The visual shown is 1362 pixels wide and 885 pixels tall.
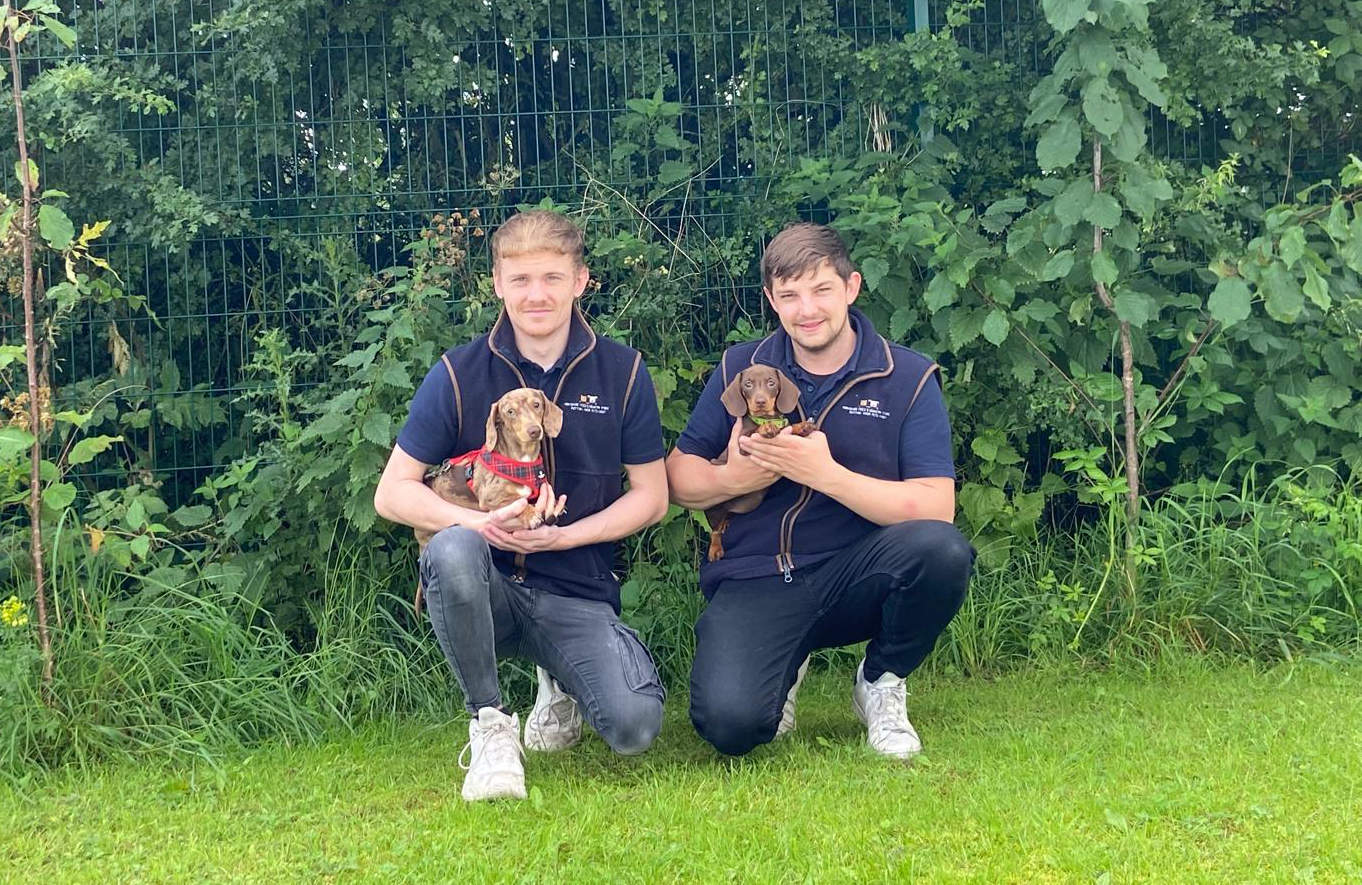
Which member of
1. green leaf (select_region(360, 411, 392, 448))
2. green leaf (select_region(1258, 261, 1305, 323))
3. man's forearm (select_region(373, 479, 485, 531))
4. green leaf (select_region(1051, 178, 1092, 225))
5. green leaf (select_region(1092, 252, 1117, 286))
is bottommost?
man's forearm (select_region(373, 479, 485, 531))

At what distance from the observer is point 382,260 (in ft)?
16.9

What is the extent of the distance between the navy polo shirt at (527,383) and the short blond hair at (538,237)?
240mm

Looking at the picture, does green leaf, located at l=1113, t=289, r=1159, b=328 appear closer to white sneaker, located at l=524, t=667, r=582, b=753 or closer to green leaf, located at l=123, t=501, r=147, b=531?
white sneaker, located at l=524, t=667, r=582, b=753

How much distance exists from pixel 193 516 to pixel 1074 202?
10.9 feet

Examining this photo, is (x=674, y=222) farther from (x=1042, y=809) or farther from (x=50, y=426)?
(x=1042, y=809)

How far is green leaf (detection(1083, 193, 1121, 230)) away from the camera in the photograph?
4344mm

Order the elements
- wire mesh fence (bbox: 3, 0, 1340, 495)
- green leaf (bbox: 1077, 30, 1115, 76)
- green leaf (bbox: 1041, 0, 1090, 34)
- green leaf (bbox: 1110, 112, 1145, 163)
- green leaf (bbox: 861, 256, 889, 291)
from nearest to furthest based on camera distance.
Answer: green leaf (bbox: 1041, 0, 1090, 34) < green leaf (bbox: 1077, 30, 1115, 76) < green leaf (bbox: 1110, 112, 1145, 163) < green leaf (bbox: 861, 256, 889, 291) < wire mesh fence (bbox: 3, 0, 1340, 495)

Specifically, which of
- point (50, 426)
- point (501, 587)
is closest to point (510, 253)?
point (501, 587)

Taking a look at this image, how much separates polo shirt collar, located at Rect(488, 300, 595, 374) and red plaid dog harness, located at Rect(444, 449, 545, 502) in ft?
0.99

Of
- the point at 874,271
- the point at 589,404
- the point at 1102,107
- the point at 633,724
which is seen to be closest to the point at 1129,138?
the point at 1102,107

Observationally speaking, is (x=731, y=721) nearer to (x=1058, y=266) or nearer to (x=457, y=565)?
(x=457, y=565)

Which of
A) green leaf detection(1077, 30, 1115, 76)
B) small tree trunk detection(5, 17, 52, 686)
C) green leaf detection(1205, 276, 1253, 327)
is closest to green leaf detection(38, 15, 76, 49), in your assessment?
small tree trunk detection(5, 17, 52, 686)

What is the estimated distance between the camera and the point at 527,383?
368 cm

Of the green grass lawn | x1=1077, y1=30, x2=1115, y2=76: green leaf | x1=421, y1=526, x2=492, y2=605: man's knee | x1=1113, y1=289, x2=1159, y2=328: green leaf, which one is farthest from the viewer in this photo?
x1=1113, y1=289, x2=1159, y2=328: green leaf
